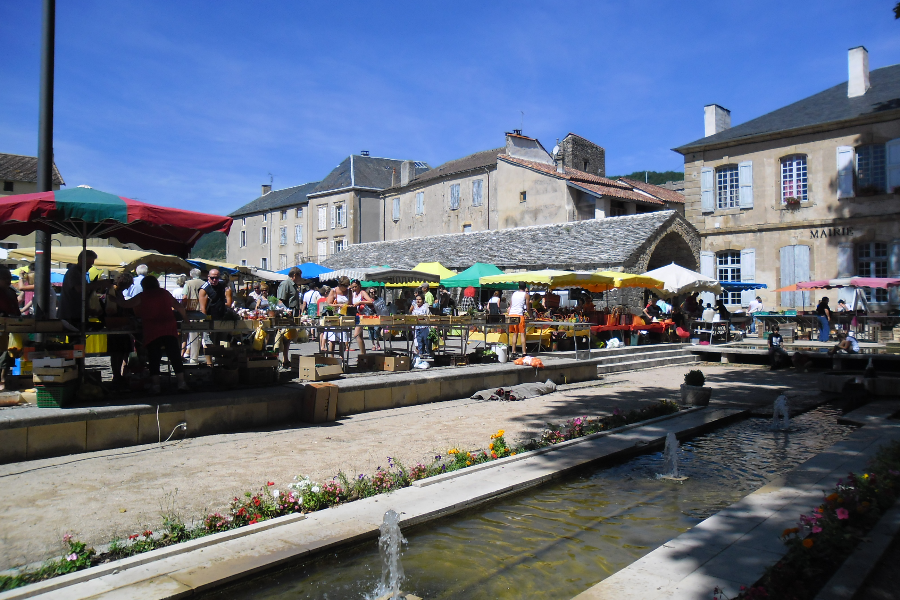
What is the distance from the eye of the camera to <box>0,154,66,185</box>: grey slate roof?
33.6 meters

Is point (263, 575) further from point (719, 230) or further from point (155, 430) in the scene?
point (719, 230)

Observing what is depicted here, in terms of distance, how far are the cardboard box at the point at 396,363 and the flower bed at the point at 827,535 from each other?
6.37 m

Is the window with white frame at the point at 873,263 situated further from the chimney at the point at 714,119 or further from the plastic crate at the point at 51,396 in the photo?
the plastic crate at the point at 51,396

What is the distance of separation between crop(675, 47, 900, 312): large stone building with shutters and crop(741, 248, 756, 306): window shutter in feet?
0.13

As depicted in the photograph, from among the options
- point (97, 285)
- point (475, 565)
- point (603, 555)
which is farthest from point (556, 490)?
point (97, 285)

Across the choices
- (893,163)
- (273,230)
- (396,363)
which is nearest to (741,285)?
(893,163)

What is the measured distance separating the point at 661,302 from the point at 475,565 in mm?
19781

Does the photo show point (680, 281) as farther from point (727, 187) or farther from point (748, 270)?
point (727, 187)

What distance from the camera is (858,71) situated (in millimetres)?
22844

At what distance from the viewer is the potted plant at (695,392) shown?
362 inches

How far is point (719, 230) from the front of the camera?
24.5 meters

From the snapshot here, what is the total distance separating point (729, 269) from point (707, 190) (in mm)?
3291

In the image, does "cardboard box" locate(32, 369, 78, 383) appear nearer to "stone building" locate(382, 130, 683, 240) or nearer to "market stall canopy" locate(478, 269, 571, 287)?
"market stall canopy" locate(478, 269, 571, 287)

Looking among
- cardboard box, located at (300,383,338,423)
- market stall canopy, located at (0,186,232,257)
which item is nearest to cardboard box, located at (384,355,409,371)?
cardboard box, located at (300,383,338,423)
